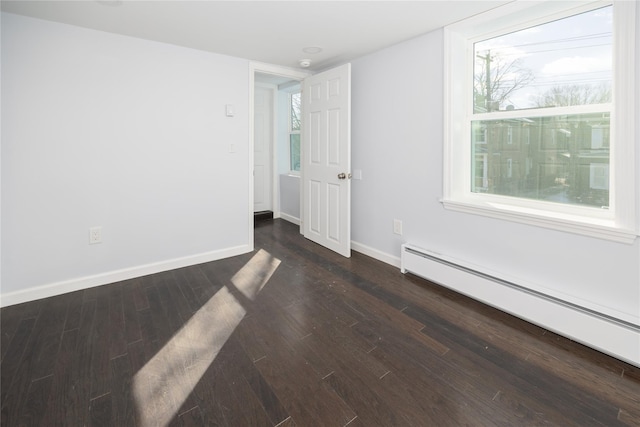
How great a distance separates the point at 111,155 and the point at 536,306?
11.8 feet

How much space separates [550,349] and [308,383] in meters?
1.50

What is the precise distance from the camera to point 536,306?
2.11m

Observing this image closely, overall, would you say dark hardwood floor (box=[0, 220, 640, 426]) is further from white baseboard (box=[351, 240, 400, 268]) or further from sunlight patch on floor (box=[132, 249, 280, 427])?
white baseboard (box=[351, 240, 400, 268])

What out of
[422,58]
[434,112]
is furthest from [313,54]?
[434,112]

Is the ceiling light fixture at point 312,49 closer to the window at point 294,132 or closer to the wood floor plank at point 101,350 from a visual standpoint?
the window at point 294,132

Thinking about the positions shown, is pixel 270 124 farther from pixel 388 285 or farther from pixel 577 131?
pixel 577 131

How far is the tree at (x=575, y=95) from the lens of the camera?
200cm

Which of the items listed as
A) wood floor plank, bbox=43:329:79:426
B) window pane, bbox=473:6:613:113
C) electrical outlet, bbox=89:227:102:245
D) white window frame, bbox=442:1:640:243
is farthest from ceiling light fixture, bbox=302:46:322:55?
wood floor plank, bbox=43:329:79:426

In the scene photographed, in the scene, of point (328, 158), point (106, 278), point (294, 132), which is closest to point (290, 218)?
point (294, 132)

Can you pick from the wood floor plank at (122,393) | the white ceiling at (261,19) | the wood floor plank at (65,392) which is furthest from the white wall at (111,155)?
the wood floor plank at (122,393)

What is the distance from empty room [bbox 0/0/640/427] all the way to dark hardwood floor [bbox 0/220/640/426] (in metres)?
0.01

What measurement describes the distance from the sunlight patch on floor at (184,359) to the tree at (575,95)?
8.81ft

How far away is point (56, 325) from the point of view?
7.19 feet

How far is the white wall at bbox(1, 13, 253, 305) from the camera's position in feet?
8.03
